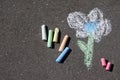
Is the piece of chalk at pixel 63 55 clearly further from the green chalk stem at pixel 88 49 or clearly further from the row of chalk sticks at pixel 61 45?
the green chalk stem at pixel 88 49

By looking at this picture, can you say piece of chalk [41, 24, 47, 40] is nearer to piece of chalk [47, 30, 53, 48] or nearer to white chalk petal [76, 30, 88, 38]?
piece of chalk [47, 30, 53, 48]

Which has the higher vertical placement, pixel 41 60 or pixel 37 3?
pixel 37 3

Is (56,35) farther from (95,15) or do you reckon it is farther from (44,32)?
(95,15)

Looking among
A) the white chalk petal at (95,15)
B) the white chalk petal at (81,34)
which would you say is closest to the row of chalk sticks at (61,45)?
the white chalk petal at (81,34)

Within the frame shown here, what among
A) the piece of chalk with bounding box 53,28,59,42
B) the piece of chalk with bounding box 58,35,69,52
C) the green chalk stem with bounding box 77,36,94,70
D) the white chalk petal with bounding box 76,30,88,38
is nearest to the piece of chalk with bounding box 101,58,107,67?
the green chalk stem with bounding box 77,36,94,70

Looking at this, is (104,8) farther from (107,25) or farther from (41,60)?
(41,60)

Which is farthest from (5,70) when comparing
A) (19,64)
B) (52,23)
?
(52,23)
